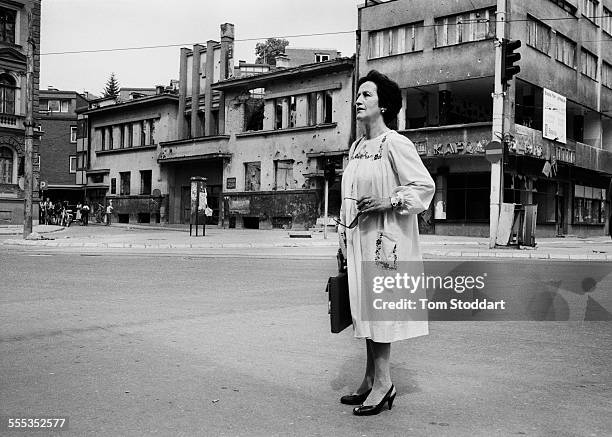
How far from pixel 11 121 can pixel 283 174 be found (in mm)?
15897

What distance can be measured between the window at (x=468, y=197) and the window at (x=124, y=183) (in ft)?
84.8

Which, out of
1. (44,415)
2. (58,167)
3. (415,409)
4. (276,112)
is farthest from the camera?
(58,167)

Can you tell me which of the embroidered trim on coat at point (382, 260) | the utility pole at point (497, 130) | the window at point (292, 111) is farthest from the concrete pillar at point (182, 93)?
the embroidered trim on coat at point (382, 260)

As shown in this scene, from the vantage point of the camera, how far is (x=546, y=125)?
31.8m

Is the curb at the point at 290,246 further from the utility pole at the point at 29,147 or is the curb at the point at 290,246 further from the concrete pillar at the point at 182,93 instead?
the concrete pillar at the point at 182,93

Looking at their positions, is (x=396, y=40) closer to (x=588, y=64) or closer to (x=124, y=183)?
(x=588, y=64)

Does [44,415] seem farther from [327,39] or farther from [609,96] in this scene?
[609,96]

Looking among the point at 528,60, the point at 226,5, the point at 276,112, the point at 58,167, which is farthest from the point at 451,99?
the point at 58,167

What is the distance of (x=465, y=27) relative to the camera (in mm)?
30578

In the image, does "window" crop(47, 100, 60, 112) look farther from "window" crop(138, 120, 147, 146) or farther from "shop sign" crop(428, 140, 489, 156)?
"shop sign" crop(428, 140, 489, 156)

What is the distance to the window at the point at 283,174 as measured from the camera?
123 ft

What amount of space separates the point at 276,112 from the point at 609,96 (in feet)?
63.6

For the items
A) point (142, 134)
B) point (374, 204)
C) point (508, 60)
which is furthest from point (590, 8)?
point (374, 204)

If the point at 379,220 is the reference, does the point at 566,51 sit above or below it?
above
